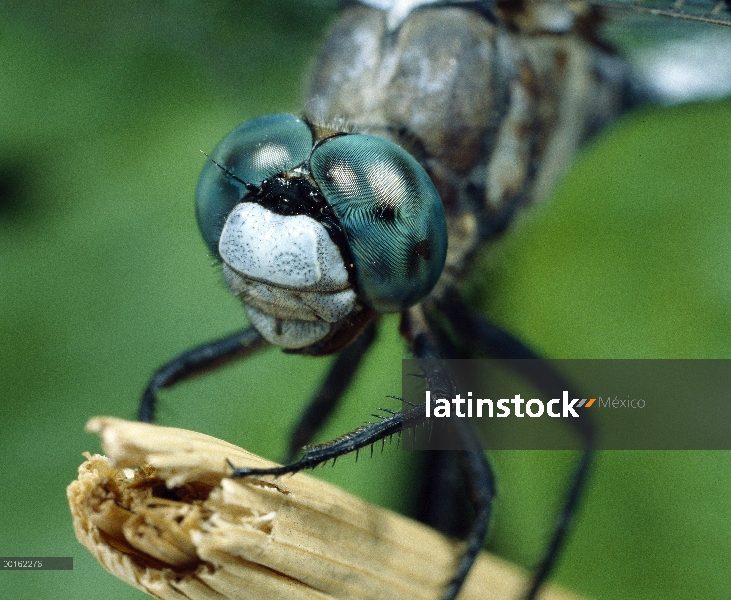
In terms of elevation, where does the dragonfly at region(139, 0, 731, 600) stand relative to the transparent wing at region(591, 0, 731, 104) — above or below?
below

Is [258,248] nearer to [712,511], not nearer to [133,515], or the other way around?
[133,515]

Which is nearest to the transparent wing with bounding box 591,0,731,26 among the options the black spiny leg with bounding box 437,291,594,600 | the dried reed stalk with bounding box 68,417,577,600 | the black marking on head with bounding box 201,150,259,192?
the black spiny leg with bounding box 437,291,594,600

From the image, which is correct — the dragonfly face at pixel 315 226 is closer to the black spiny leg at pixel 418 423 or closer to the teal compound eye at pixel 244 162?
the teal compound eye at pixel 244 162

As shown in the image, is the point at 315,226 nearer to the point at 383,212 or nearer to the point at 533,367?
the point at 383,212

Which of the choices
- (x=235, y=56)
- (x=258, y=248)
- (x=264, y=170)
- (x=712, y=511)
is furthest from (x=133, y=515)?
(x=235, y=56)

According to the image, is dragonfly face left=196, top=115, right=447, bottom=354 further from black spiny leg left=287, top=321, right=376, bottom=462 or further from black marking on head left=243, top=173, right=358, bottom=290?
black spiny leg left=287, top=321, right=376, bottom=462

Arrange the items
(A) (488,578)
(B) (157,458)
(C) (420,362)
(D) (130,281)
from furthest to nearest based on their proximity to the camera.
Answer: (D) (130,281)
(C) (420,362)
(A) (488,578)
(B) (157,458)

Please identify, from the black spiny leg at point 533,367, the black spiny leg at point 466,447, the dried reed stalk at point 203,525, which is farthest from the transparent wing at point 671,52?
the dried reed stalk at point 203,525

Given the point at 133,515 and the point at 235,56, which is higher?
the point at 235,56
